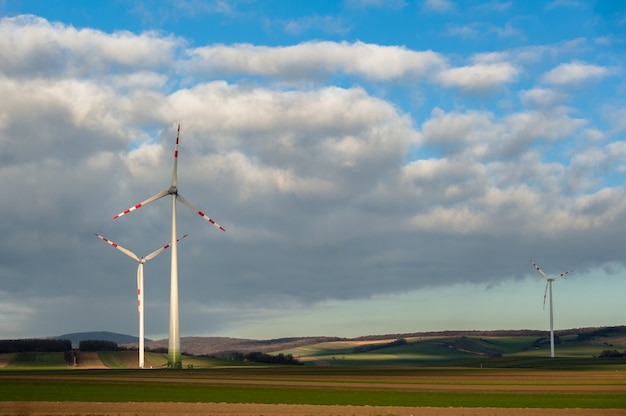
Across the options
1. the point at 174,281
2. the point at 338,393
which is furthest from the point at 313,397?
the point at 174,281

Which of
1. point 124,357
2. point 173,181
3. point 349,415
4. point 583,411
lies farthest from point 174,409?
point 124,357

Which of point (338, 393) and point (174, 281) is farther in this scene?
point (174, 281)

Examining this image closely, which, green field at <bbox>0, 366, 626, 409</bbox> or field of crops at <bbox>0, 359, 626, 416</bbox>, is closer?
field of crops at <bbox>0, 359, 626, 416</bbox>

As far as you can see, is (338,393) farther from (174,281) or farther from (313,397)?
(174,281)

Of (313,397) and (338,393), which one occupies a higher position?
(313,397)

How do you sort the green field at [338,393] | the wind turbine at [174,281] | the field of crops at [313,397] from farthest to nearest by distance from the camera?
1. the wind turbine at [174,281]
2. the green field at [338,393]
3. the field of crops at [313,397]

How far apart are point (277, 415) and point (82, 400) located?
16932 millimetres

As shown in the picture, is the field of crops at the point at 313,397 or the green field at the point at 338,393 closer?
the field of crops at the point at 313,397

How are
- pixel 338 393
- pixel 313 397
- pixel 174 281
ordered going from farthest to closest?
1. pixel 174 281
2. pixel 338 393
3. pixel 313 397

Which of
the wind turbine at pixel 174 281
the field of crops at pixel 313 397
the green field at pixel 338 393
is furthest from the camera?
the wind turbine at pixel 174 281

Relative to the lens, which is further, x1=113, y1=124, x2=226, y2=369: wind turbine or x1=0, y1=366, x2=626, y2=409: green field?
x1=113, y1=124, x2=226, y2=369: wind turbine

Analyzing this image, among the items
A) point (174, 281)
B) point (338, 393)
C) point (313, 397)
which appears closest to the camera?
point (313, 397)

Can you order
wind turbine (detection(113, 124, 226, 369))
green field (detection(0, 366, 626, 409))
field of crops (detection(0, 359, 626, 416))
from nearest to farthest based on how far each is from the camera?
field of crops (detection(0, 359, 626, 416)), green field (detection(0, 366, 626, 409)), wind turbine (detection(113, 124, 226, 369))

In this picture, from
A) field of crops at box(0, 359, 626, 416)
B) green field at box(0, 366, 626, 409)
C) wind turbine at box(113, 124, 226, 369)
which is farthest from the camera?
wind turbine at box(113, 124, 226, 369)
